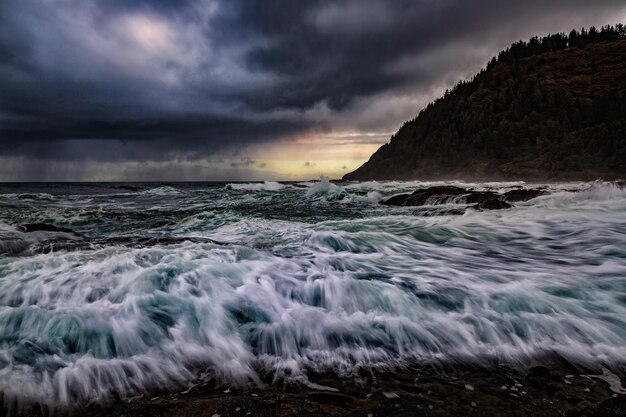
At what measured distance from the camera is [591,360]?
2135mm

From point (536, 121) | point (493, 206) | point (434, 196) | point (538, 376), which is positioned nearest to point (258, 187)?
point (434, 196)

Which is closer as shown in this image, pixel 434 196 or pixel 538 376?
pixel 538 376

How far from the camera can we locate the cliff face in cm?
4894

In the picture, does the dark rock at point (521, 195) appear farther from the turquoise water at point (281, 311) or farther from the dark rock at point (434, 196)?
the turquoise water at point (281, 311)

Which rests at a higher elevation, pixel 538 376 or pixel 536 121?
pixel 536 121

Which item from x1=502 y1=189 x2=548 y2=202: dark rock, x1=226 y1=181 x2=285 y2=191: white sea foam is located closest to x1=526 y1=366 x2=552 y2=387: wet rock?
x1=502 y1=189 x2=548 y2=202: dark rock

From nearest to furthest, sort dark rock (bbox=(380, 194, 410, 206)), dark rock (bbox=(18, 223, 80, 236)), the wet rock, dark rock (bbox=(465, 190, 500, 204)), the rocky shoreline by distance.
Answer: the rocky shoreline, the wet rock, dark rock (bbox=(18, 223, 80, 236)), dark rock (bbox=(465, 190, 500, 204)), dark rock (bbox=(380, 194, 410, 206))

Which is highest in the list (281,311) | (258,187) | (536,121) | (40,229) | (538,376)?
(536,121)

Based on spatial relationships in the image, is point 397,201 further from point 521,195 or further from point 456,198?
point 521,195

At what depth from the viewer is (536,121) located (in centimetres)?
6169

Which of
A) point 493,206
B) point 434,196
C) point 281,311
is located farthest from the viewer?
point 434,196

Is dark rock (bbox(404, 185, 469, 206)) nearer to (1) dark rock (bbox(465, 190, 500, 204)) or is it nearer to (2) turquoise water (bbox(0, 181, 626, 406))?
(1) dark rock (bbox(465, 190, 500, 204))

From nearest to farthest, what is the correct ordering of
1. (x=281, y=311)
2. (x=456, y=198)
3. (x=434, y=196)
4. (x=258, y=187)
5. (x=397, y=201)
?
(x=281, y=311), (x=456, y=198), (x=434, y=196), (x=397, y=201), (x=258, y=187)

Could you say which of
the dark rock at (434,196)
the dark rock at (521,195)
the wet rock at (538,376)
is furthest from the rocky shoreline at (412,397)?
the dark rock at (434,196)
